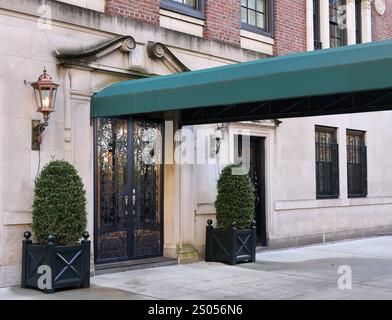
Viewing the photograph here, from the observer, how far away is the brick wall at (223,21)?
11688 mm

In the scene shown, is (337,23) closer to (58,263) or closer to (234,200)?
(234,200)

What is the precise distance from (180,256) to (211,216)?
3.98 feet

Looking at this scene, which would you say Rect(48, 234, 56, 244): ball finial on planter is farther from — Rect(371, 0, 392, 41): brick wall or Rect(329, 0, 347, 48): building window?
Rect(371, 0, 392, 41): brick wall

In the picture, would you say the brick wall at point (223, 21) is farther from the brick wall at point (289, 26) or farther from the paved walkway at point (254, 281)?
the paved walkway at point (254, 281)

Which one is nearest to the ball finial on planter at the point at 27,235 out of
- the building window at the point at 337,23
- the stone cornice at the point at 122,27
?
the stone cornice at the point at 122,27

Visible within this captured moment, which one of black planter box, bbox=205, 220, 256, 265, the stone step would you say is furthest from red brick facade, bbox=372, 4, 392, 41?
the stone step

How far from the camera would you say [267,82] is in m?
7.13

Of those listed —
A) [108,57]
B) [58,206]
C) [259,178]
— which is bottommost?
[58,206]

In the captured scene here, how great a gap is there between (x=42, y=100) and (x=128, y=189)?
2.32 m

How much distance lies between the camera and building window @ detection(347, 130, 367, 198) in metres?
15.6

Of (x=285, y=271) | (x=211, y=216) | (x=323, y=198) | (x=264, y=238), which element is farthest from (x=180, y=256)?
(x=323, y=198)

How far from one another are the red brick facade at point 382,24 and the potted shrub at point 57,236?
11.5 meters

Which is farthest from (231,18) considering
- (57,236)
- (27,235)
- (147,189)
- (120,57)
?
(27,235)

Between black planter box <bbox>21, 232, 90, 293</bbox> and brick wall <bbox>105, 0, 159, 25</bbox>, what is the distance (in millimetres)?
4043
